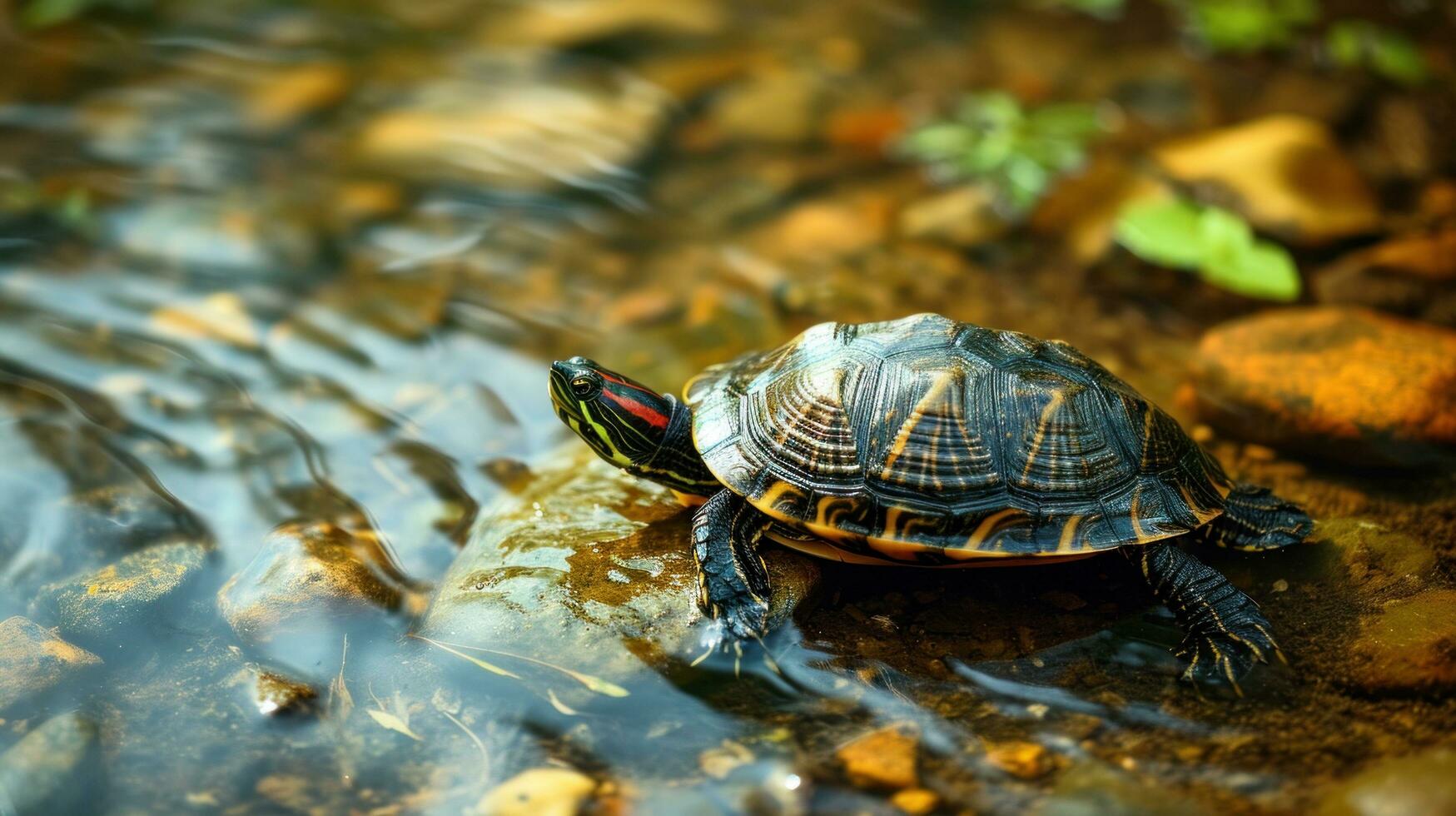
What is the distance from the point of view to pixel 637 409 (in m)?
4.13

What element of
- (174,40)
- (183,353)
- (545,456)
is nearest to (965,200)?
(545,456)

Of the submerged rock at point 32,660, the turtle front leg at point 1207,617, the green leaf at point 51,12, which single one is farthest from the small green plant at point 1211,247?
the green leaf at point 51,12

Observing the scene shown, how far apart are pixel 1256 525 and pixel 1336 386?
1.14 m

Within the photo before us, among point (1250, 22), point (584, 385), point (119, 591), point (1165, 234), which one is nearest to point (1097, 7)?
point (1250, 22)

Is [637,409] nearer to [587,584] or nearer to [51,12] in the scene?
[587,584]

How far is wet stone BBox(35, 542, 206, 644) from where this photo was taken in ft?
13.1

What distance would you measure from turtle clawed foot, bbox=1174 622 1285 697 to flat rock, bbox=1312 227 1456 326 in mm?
3454

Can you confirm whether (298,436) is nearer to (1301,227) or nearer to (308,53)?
(308,53)

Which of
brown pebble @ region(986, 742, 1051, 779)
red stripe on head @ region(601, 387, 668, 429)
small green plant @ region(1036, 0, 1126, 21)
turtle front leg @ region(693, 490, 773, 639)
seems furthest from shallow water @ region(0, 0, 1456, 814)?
red stripe on head @ region(601, 387, 668, 429)

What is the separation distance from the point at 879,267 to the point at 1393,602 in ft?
Answer: 12.0

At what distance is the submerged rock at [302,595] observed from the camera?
3898mm

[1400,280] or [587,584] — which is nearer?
[587,584]

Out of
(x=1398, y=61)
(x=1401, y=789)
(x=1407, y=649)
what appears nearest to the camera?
(x=1401, y=789)

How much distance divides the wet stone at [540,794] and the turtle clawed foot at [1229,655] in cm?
220
